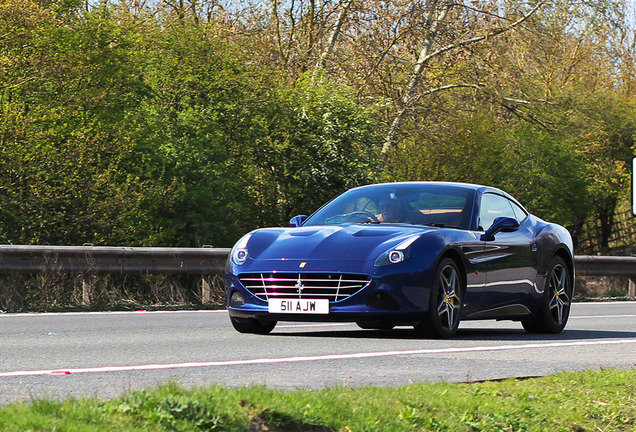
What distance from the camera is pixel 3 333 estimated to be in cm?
1015

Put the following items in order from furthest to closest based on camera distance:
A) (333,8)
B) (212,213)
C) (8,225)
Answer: (333,8)
(212,213)
(8,225)

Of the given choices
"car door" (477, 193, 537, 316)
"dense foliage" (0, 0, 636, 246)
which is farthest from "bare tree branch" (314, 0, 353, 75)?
"car door" (477, 193, 537, 316)

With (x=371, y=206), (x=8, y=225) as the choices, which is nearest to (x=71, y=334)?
(x=371, y=206)

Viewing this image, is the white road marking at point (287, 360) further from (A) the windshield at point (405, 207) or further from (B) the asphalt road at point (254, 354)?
(A) the windshield at point (405, 207)

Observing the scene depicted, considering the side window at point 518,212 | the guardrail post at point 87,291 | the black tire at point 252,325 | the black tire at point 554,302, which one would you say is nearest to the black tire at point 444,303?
the black tire at point 252,325

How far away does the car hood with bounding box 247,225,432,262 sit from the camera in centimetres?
942

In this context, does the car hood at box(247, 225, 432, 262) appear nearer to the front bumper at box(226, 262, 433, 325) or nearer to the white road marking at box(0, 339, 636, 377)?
the front bumper at box(226, 262, 433, 325)

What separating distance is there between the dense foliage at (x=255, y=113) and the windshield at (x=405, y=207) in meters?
9.17

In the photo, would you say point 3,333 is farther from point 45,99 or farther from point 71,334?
point 45,99

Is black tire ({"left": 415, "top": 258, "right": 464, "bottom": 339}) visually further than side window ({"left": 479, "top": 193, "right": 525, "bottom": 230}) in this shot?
No

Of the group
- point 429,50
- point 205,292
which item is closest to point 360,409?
point 205,292

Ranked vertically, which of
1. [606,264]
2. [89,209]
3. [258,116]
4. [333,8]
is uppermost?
[333,8]

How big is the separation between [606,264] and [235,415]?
18885mm

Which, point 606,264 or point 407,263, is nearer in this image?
point 407,263
